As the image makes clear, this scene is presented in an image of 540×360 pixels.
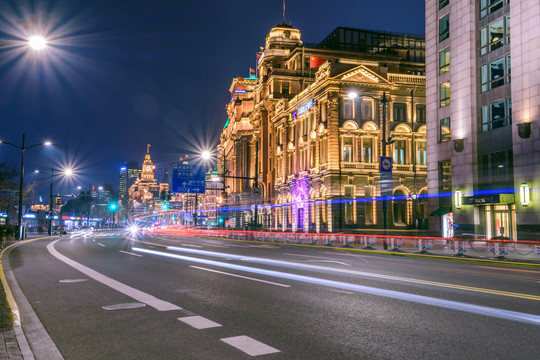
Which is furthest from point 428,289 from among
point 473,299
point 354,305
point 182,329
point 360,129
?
point 360,129

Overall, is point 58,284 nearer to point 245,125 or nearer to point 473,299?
point 473,299

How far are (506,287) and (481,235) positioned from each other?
2268 centimetres

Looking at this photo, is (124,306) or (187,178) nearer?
(124,306)

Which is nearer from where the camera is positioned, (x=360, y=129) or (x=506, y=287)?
(x=506, y=287)

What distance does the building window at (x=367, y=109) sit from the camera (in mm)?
56375

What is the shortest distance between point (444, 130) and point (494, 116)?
4978 mm

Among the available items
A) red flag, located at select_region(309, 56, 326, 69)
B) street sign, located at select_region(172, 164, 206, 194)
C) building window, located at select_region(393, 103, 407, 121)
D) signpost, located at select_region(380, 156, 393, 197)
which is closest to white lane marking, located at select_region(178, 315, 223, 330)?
signpost, located at select_region(380, 156, 393, 197)

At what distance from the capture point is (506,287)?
39.6 feet

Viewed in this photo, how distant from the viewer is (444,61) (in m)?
38.3

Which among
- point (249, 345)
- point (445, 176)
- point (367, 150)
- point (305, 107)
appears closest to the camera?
point (249, 345)

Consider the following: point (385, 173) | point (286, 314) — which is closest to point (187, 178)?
point (385, 173)

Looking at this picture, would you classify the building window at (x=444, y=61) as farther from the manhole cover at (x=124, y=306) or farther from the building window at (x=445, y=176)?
the manhole cover at (x=124, y=306)

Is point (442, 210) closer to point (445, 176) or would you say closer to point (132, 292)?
point (445, 176)

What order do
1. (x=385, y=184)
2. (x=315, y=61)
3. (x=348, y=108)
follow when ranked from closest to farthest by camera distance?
(x=385, y=184) < (x=348, y=108) < (x=315, y=61)
